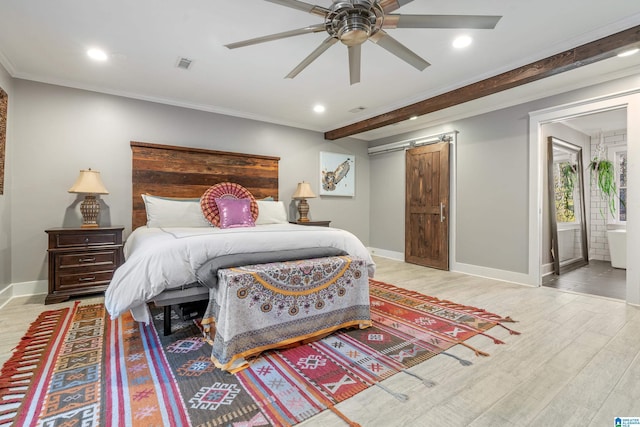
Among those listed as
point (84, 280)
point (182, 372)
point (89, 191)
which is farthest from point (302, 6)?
point (84, 280)

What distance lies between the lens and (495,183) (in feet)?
13.3

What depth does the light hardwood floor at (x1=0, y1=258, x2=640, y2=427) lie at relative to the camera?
4.48 feet

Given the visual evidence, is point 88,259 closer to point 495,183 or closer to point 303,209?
point 303,209

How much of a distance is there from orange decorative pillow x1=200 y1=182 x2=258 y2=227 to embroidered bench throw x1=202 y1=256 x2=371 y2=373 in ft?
5.43

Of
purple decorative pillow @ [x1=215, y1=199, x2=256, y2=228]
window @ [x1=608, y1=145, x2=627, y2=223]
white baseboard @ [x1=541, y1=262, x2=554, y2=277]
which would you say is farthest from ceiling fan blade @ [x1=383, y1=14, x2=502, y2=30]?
window @ [x1=608, y1=145, x2=627, y2=223]

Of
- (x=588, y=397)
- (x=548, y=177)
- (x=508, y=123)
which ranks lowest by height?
(x=588, y=397)

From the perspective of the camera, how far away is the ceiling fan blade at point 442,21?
1.66 meters

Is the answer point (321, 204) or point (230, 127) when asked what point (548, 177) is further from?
point (230, 127)

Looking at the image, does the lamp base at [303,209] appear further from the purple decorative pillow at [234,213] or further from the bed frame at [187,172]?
the purple decorative pillow at [234,213]

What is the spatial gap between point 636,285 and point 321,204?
161 inches

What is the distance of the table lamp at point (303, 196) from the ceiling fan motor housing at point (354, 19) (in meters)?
3.05

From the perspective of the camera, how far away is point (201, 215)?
3512 mm

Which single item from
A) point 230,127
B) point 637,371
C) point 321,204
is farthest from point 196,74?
point 637,371

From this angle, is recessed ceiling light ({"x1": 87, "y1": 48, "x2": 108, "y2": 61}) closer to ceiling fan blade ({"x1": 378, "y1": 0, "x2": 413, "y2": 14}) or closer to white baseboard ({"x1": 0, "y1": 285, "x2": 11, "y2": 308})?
white baseboard ({"x1": 0, "y1": 285, "x2": 11, "y2": 308})
